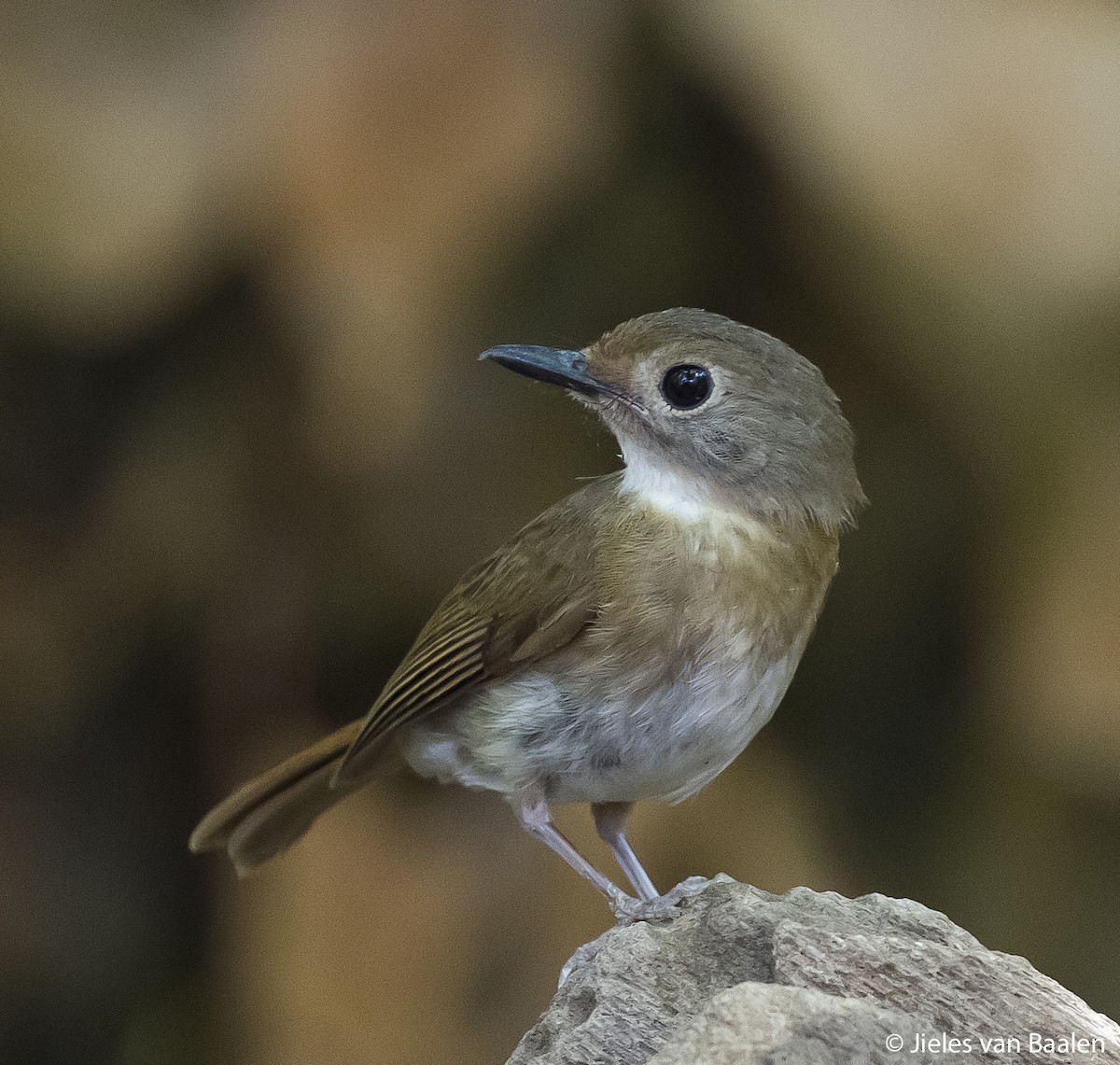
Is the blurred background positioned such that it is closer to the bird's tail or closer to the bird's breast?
the bird's tail

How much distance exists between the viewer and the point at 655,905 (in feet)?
7.43

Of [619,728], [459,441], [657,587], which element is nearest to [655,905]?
[619,728]

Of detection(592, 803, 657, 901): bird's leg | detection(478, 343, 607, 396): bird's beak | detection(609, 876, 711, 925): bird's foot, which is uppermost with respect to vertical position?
detection(478, 343, 607, 396): bird's beak

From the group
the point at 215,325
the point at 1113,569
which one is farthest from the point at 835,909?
the point at 215,325

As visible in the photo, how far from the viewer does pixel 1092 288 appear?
11.4 feet

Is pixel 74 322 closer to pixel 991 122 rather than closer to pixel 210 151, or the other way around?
pixel 210 151

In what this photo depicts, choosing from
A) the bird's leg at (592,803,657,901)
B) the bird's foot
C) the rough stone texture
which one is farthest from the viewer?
the bird's leg at (592,803,657,901)

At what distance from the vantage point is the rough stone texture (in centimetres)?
161

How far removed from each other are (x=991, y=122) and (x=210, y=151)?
1983mm

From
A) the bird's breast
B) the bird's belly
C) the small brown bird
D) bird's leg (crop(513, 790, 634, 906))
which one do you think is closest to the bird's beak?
the small brown bird

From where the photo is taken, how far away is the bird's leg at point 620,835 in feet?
9.44

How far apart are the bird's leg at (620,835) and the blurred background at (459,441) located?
2.36ft

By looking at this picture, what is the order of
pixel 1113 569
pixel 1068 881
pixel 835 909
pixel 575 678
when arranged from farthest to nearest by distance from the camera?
pixel 1068 881 → pixel 1113 569 → pixel 575 678 → pixel 835 909

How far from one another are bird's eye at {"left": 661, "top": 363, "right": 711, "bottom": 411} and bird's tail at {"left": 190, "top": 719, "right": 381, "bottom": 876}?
1035 millimetres
